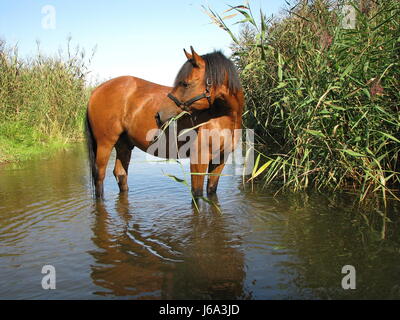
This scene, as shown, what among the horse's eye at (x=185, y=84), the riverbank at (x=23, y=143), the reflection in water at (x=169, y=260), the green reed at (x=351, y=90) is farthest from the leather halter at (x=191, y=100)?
the riverbank at (x=23, y=143)

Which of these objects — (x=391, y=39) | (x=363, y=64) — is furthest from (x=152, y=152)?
(x=391, y=39)

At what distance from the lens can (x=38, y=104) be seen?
411 inches

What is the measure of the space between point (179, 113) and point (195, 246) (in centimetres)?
159

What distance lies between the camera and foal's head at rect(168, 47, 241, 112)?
3760 millimetres

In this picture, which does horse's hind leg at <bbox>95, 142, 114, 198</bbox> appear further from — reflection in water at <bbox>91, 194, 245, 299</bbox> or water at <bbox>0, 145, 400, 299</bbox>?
reflection in water at <bbox>91, 194, 245, 299</bbox>

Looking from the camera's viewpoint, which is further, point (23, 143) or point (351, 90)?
point (23, 143)

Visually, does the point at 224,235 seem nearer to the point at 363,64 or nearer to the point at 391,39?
the point at 363,64

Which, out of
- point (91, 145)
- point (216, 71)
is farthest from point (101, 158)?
point (216, 71)

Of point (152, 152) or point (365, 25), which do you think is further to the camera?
point (152, 152)

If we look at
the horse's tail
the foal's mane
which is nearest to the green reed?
the foal's mane

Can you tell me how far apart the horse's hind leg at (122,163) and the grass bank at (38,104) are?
13.6 feet

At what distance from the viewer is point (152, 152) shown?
4.60 m

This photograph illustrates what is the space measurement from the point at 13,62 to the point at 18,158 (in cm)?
360

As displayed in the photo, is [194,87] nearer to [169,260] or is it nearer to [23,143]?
[169,260]
